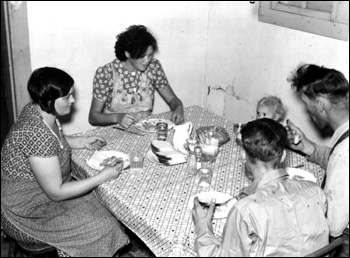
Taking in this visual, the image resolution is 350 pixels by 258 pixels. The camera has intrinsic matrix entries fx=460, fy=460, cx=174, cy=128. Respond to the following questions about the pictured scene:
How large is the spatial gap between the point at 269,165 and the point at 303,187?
17 cm

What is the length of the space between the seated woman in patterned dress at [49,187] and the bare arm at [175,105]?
95 cm

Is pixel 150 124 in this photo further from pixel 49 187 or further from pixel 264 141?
pixel 264 141

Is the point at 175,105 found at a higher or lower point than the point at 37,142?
lower

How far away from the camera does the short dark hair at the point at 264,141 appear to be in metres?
1.99

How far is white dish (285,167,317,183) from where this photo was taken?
262cm

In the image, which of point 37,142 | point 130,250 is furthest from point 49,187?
point 130,250

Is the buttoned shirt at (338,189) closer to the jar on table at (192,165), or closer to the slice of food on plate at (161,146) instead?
the jar on table at (192,165)

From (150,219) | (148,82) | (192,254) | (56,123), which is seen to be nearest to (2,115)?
(148,82)

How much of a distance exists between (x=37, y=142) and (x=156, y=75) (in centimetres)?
161

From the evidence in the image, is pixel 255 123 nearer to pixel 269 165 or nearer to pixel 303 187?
pixel 269 165

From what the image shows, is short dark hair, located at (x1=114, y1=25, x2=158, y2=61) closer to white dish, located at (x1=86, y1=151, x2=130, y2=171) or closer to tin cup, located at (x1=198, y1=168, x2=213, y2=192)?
white dish, located at (x1=86, y1=151, x2=130, y2=171)

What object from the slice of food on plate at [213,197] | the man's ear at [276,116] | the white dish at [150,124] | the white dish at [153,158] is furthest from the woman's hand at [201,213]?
the man's ear at [276,116]

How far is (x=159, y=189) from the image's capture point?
2.50 meters

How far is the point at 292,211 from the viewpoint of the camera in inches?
74.1
